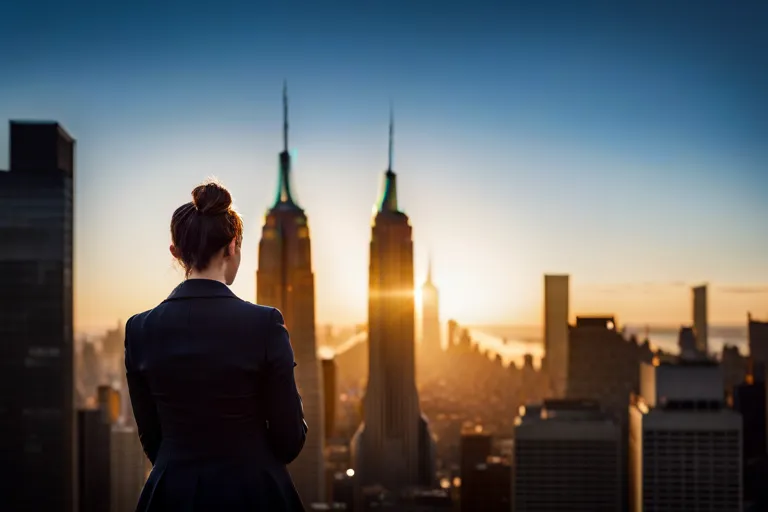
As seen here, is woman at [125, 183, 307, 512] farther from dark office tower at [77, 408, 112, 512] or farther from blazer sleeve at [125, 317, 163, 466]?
dark office tower at [77, 408, 112, 512]

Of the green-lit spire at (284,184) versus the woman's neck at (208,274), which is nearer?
the woman's neck at (208,274)

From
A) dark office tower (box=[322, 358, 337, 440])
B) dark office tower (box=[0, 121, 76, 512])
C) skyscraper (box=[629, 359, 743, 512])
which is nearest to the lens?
dark office tower (box=[0, 121, 76, 512])

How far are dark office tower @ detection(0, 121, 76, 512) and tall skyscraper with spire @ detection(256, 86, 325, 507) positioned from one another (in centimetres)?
533

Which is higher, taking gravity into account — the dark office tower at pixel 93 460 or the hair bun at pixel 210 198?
the hair bun at pixel 210 198

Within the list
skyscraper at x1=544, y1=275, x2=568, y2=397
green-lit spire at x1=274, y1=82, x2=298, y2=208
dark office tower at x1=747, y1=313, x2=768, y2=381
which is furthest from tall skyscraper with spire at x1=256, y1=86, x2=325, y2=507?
dark office tower at x1=747, y1=313, x2=768, y2=381

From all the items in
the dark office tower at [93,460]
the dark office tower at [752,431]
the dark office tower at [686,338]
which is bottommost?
the dark office tower at [752,431]

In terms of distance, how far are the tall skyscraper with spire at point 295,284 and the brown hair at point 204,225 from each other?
1591 cm

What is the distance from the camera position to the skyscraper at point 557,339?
23.6 meters

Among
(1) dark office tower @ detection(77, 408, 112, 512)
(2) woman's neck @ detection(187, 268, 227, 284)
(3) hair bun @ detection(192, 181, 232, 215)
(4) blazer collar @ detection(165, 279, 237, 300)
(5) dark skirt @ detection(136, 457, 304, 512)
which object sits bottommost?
(1) dark office tower @ detection(77, 408, 112, 512)

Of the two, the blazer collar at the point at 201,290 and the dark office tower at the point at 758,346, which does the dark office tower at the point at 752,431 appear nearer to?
the dark office tower at the point at 758,346

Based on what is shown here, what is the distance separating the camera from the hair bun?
42.1 inches

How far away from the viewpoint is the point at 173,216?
1.10m

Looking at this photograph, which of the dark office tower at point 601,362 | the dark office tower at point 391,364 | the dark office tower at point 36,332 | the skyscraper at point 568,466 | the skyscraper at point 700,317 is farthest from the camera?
the dark office tower at point 601,362


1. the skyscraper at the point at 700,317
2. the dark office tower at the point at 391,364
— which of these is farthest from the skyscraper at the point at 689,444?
the dark office tower at the point at 391,364
